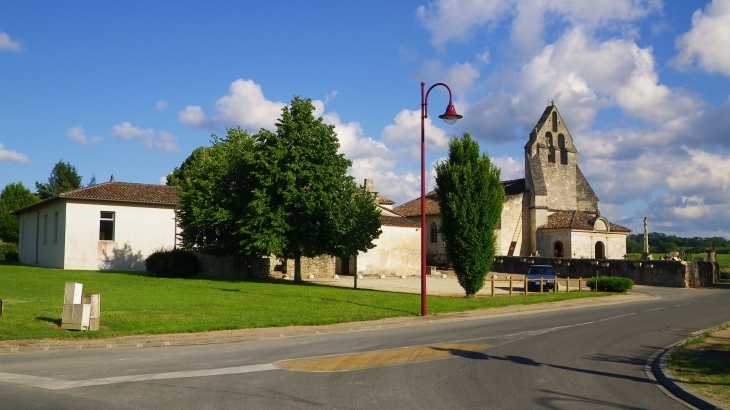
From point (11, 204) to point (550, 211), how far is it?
60.6 metres

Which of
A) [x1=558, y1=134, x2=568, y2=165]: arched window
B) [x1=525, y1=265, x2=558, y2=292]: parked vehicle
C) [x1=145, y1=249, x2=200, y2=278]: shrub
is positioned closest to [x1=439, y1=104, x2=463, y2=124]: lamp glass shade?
[x1=525, y1=265, x2=558, y2=292]: parked vehicle

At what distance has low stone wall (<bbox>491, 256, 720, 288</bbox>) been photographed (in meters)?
42.8

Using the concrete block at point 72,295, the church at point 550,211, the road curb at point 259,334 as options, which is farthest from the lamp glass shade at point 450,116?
the church at point 550,211

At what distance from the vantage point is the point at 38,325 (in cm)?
1561

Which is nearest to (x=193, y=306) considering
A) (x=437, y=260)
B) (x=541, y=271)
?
(x=541, y=271)

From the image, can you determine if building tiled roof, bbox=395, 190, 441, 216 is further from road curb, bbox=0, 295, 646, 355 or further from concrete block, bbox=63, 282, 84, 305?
concrete block, bbox=63, 282, 84, 305

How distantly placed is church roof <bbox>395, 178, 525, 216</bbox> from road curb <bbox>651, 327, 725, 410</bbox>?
50484mm

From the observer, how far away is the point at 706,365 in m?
11.7

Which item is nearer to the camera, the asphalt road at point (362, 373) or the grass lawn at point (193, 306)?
the asphalt road at point (362, 373)

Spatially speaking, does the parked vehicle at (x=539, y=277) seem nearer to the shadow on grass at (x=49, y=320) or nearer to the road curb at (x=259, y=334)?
the road curb at (x=259, y=334)

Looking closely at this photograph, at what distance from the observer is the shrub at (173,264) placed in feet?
127

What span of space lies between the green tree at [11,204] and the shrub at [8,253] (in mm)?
11632

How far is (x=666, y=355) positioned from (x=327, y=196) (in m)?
23.6

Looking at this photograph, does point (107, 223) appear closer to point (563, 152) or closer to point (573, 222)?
point (573, 222)
